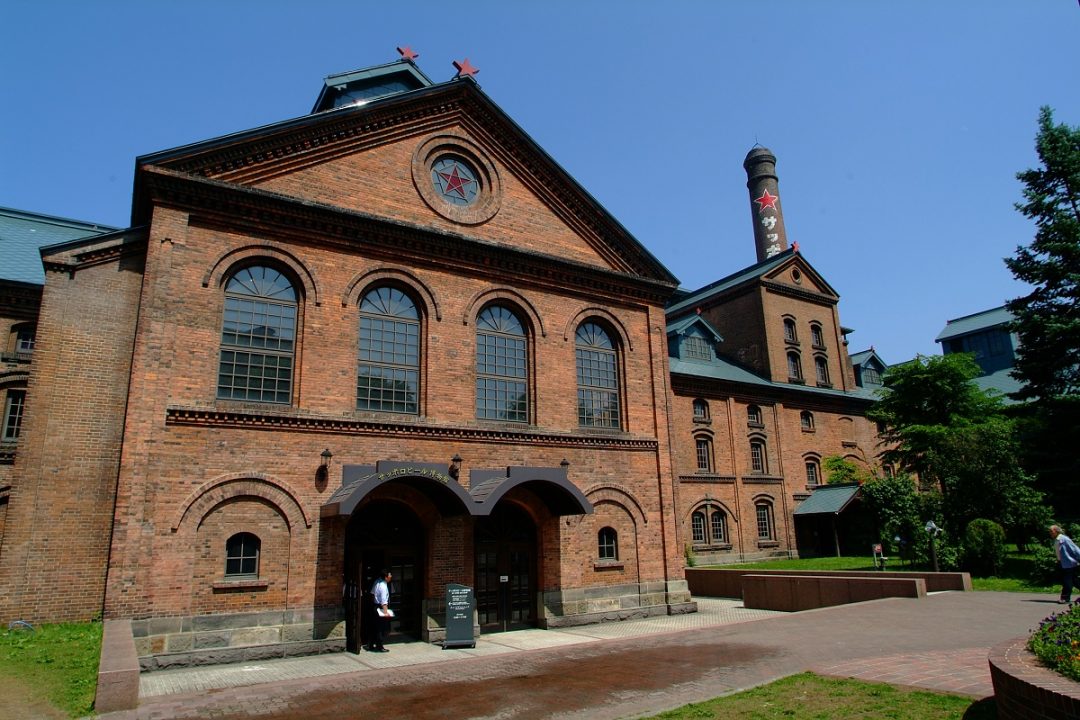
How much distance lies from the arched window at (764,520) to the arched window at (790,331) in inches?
404

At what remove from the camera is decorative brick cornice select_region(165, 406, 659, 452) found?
46.0ft

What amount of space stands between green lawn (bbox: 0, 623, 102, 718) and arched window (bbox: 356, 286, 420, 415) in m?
6.80

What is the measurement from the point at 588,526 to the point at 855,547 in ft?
65.9

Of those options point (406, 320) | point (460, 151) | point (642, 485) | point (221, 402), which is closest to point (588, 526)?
point (642, 485)

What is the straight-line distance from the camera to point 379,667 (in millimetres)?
12648

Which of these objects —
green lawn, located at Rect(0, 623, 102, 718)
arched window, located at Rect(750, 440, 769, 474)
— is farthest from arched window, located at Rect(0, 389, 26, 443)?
arched window, located at Rect(750, 440, 769, 474)

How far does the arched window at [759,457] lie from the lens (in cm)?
3350

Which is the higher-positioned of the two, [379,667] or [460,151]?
[460,151]

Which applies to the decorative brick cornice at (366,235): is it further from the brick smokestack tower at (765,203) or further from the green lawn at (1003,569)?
the brick smokestack tower at (765,203)

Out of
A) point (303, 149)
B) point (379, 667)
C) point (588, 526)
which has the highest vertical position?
point (303, 149)

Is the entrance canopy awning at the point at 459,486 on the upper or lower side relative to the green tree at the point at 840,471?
lower

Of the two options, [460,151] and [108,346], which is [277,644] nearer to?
[108,346]

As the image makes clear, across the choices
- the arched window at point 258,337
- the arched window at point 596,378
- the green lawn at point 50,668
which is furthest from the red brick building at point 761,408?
the green lawn at point 50,668

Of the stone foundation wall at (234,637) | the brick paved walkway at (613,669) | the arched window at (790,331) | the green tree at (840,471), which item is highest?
the arched window at (790,331)
